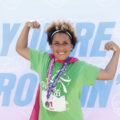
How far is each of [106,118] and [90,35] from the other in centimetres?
65

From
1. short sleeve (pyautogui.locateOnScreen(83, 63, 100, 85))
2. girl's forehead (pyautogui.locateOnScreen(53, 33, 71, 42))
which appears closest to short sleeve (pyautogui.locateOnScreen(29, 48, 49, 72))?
girl's forehead (pyautogui.locateOnScreen(53, 33, 71, 42))

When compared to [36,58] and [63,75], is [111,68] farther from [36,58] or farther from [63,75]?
[36,58]

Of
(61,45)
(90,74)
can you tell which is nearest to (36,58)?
(61,45)

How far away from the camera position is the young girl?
1.34 m

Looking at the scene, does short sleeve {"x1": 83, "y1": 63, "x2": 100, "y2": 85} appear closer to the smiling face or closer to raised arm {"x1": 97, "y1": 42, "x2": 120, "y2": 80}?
raised arm {"x1": 97, "y1": 42, "x2": 120, "y2": 80}

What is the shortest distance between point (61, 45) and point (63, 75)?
17 centimetres

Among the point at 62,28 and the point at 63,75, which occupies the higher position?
the point at 62,28

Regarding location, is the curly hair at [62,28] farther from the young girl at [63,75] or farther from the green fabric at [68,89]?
the green fabric at [68,89]

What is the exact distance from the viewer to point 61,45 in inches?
53.9

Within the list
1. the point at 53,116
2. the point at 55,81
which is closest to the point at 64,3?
the point at 55,81

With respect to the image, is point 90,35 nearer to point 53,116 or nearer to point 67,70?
point 67,70

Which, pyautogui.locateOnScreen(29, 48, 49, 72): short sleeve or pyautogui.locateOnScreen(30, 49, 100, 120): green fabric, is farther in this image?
pyautogui.locateOnScreen(29, 48, 49, 72): short sleeve

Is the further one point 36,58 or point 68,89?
point 36,58

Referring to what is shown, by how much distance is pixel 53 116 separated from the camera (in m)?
1.36
